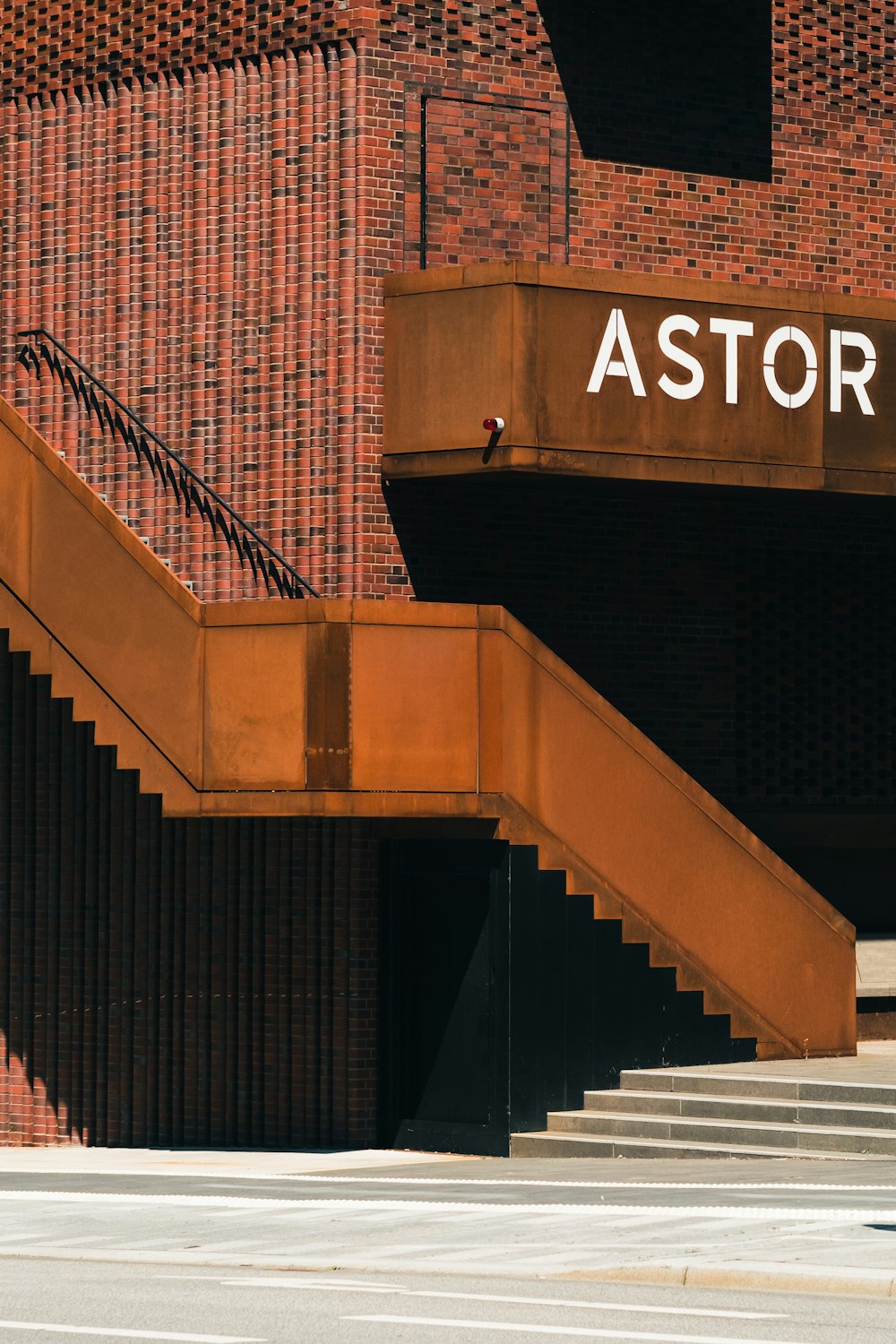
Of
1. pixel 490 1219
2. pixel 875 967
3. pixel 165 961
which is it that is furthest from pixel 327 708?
pixel 875 967

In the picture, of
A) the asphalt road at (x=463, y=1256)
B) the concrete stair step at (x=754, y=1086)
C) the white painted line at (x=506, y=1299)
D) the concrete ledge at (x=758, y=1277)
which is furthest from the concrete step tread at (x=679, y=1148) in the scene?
the white painted line at (x=506, y=1299)

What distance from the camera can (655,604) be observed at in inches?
906

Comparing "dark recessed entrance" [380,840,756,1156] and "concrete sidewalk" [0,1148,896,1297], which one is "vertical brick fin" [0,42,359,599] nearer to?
"dark recessed entrance" [380,840,756,1156]

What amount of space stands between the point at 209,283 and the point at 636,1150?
771 cm

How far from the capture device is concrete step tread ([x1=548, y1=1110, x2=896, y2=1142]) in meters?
18.3

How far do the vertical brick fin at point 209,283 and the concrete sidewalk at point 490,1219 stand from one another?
4917 millimetres

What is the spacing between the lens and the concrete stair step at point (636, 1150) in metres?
18.4

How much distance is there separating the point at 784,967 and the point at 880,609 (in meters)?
4.48

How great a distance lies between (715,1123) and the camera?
751 inches

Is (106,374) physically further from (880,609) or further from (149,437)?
(880,609)

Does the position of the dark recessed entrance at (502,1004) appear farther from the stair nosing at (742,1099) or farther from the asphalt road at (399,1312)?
the asphalt road at (399,1312)

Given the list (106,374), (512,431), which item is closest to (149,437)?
(106,374)

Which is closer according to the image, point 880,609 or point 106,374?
point 106,374

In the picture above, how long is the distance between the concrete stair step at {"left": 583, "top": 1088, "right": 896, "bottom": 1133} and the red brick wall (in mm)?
4233
